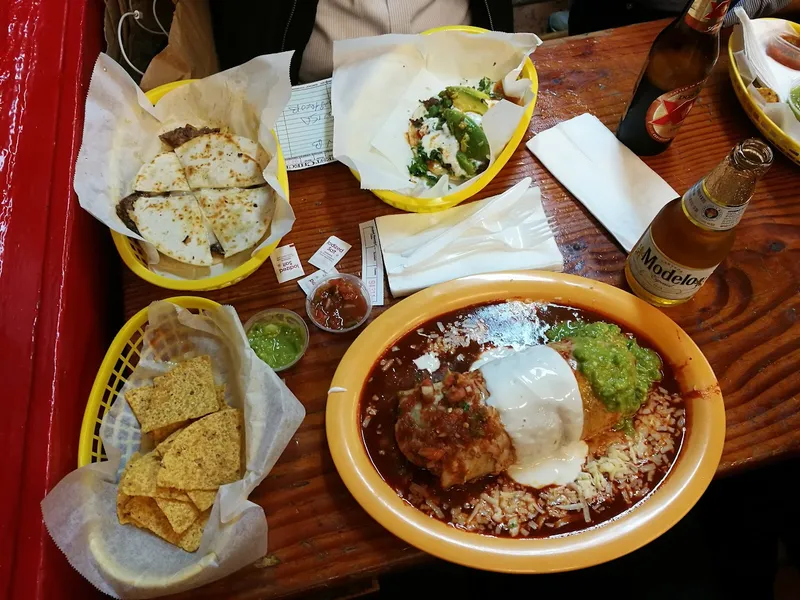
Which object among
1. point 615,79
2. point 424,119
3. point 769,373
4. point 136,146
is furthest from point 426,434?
point 615,79

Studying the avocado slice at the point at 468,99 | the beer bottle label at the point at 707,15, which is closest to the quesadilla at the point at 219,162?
the avocado slice at the point at 468,99

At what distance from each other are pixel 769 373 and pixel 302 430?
1.29m

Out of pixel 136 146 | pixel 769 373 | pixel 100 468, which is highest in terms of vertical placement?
pixel 136 146

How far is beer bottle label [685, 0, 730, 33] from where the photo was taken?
4.73ft

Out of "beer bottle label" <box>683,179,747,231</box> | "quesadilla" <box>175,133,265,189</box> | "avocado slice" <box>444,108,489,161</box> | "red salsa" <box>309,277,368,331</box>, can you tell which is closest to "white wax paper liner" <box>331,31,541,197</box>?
"avocado slice" <box>444,108,489,161</box>

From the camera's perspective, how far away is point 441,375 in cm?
151

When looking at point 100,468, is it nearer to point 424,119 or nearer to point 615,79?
point 424,119

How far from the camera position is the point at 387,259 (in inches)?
65.9

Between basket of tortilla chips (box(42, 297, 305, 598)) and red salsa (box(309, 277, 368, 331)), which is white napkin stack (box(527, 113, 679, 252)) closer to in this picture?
red salsa (box(309, 277, 368, 331))

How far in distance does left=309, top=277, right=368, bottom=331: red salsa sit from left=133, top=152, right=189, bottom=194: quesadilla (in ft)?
1.98

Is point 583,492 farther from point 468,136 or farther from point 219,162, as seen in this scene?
point 219,162

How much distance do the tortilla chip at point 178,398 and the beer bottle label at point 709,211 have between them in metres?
1.30

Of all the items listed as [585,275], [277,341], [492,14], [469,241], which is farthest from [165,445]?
[492,14]

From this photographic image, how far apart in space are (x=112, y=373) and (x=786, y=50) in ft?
7.98
